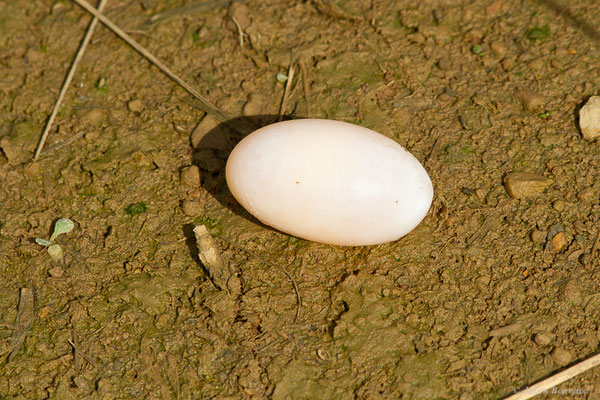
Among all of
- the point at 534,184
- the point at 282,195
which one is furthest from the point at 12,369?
the point at 534,184

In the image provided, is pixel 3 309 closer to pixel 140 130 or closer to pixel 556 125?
pixel 140 130

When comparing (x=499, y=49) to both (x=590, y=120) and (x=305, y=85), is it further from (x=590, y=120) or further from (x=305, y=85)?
(x=305, y=85)

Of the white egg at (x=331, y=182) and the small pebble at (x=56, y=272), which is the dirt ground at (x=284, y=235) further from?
the white egg at (x=331, y=182)

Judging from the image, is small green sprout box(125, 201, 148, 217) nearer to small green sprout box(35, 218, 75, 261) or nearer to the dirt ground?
the dirt ground

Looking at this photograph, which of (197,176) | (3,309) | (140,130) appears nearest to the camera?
(3,309)

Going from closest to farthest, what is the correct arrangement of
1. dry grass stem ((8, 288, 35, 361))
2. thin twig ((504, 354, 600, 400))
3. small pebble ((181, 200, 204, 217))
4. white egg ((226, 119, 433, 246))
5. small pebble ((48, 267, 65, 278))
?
thin twig ((504, 354, 600, 400)) < white egg ((226, 119, 433, 246)) < dry grass stem ((8, 288, 35, 361)) < small pebble ((48, 267, 65, 278)) < small pebble ((181, 200, 204, 217))

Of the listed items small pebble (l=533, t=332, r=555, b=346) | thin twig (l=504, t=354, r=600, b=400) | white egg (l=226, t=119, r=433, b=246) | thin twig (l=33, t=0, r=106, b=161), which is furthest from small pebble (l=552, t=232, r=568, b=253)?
thin twig (l=33, t=0, r=106, b=161)
